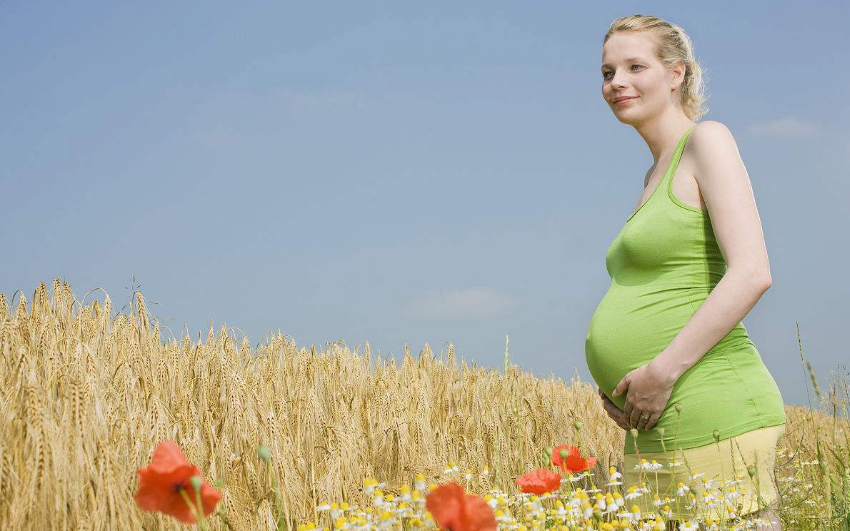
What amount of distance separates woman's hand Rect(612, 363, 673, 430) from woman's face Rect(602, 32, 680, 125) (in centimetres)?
105

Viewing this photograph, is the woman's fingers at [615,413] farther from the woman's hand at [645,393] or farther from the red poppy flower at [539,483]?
the red poppy flower at [539,483]

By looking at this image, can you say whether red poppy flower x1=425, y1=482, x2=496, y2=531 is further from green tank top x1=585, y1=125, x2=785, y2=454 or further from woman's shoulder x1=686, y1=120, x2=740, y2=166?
woman's shoulder x1=686, y1=120, x2=740, y2=166

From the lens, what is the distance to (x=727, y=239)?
261 cm

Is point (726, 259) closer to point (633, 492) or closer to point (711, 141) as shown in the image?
point (711, 141)

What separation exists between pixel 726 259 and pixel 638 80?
86 cm

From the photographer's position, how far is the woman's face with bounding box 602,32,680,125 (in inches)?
120

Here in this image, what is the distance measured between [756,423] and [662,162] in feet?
3.54

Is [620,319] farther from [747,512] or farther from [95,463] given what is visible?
[95,463]

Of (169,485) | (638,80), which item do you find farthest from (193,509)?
(638,80)

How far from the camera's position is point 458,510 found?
140 cm

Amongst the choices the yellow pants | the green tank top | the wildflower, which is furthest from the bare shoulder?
the wildflower

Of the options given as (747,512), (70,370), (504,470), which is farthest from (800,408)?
(70,370)

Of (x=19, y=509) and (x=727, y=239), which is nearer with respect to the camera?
(x=19, y=509)

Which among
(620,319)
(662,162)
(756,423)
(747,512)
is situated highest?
(662,162)
